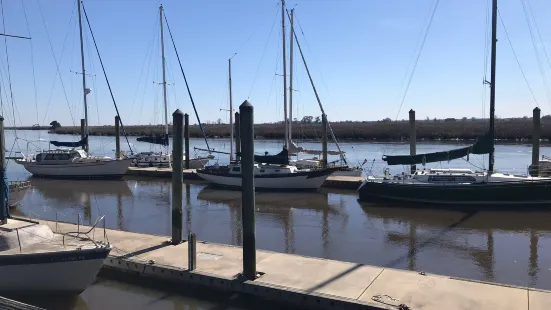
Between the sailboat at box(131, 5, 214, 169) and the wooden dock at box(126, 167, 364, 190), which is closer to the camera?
the wooden dock at box(126, 167, 364, 190)

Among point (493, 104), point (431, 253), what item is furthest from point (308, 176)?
point (431, 253)

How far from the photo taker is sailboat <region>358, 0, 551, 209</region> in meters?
21.2

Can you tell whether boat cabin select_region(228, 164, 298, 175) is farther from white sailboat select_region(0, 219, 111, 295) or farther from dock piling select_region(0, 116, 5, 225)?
white sailboat select_region(0, 219, 111, 295)

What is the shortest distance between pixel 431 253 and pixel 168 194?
17854 millimetres

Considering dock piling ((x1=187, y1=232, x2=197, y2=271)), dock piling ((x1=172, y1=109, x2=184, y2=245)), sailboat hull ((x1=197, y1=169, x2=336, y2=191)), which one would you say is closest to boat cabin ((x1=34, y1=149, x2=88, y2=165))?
sailboat hull ((x1=197, y1=169, x2=336, y2=191))


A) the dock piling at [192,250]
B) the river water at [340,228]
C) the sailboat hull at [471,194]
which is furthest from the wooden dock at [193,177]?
the dock piling at [192,250]

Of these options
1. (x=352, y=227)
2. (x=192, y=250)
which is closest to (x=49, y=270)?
(x=192, y=250)

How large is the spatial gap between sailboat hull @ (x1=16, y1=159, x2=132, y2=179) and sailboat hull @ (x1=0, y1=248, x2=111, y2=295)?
87.3 ft

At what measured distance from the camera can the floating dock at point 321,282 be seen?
8.62 m

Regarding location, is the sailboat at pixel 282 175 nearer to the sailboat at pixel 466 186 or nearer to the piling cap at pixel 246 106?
the sailboat at pixel 466 186

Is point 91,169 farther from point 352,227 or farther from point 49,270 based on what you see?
point 49,270

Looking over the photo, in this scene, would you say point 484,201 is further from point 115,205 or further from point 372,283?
point 115,205

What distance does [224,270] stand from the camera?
35.2ft

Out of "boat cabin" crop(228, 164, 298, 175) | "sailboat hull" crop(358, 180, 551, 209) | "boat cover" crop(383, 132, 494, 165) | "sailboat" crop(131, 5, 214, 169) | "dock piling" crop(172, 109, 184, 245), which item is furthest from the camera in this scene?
"sailboat" crop(131, 5, 214, 169)
